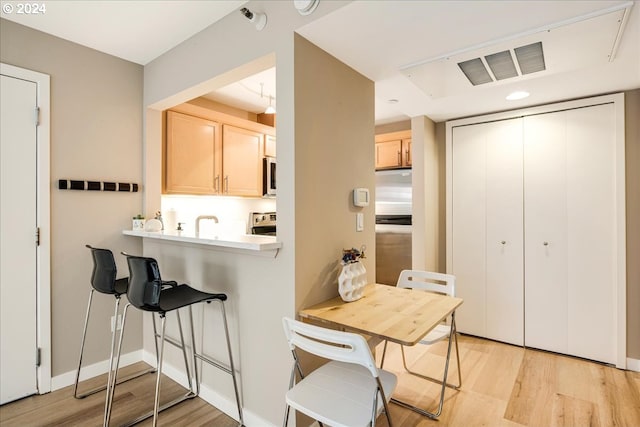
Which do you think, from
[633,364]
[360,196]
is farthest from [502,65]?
[633,364]

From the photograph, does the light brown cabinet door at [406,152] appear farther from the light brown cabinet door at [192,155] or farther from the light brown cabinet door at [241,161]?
the light brown cabinet door at [192,155]

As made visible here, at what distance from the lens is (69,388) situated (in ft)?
7.63

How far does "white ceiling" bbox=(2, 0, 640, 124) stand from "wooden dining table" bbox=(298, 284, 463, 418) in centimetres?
145

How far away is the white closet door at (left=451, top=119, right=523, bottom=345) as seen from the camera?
302cm

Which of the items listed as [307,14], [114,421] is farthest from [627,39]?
[114,421]

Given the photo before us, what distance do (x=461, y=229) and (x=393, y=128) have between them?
1.64m

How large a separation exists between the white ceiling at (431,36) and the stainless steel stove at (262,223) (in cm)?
165

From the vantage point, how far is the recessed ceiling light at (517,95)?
8.53ft

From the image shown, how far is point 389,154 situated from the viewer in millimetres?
3975

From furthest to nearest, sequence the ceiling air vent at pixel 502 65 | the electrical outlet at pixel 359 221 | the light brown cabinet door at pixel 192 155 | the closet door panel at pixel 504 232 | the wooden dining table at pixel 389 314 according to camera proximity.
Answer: the closet door panel at pixel 504 232, the light brown cabinet door at pixel 192 155, the electrical outlet at pixel 359 221, the ceiling air vent at pixel 502 65, the wooden dining table at pixel 389 314

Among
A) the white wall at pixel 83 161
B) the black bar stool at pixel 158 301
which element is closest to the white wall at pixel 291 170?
the black bar stool at pixel 158 301

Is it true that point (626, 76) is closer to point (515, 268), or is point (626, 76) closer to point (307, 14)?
point (515, 268)

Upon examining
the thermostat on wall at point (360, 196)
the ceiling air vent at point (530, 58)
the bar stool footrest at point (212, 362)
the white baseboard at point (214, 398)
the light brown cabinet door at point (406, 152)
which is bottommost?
the white baseboard at point (214, 398)

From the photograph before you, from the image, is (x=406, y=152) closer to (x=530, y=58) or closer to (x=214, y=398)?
(x=530, y=58)
